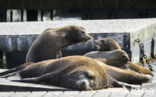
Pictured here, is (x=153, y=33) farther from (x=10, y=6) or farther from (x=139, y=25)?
(x=10, y=6)

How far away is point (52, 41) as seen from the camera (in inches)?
377

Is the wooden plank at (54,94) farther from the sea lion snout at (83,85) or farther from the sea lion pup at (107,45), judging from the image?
the sea lion pup at (107,45)

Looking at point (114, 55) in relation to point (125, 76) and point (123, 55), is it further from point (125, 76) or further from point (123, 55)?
point (125, 76)

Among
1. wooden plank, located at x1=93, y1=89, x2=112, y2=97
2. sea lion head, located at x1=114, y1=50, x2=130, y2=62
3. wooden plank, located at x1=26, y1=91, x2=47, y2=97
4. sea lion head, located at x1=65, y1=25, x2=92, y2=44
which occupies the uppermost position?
sea lion head, located at x1=65, y1=25, x2=92, y2=44

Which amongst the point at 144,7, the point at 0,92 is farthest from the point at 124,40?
the point at 144,7

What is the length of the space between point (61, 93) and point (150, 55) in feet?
26.5

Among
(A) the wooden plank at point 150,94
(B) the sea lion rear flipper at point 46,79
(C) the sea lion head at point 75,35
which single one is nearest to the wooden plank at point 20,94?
(B) the sea lion rear flipper at point 46,79

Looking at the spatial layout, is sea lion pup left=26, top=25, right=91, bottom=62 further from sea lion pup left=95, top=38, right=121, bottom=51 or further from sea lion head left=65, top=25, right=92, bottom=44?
sea lion pup left=95, top=38, right=121, bottom=51

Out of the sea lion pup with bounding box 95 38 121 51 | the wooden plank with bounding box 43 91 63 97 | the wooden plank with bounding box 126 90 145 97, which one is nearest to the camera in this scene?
the wooden plank with bounding box 126 90 145 97

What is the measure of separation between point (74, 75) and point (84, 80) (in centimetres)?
18

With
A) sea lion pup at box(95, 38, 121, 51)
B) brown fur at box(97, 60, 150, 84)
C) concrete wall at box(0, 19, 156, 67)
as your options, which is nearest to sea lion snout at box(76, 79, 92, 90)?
brown fur at box(97, 60, 150, 84)

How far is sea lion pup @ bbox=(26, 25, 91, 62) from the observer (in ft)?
31.1

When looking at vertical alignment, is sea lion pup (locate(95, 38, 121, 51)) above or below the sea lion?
above

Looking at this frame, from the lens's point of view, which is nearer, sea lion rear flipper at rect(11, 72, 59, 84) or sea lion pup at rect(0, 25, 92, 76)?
sea lion rear flipper at rect(11, 72, 59, 84)
